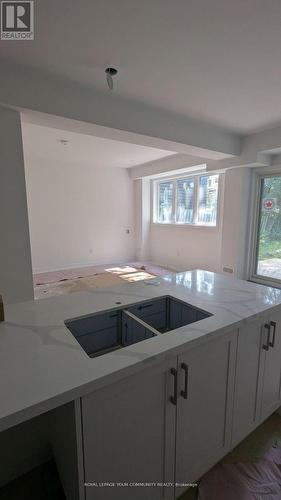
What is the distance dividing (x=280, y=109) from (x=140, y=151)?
2.61 m

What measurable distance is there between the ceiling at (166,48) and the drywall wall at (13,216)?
0.59 m

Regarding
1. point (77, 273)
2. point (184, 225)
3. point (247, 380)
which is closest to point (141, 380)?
point (247, 380)

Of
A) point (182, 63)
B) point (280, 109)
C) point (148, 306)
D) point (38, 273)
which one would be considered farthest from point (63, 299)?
point (38, 273)

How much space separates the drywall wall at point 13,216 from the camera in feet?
7.54

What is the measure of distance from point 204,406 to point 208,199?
4900 mm

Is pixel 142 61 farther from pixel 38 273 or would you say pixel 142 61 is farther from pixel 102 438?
pixel 38 273

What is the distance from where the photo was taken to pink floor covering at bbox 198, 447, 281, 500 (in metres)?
1.26

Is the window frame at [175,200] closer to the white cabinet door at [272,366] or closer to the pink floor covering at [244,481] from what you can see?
the white cabinet door at [272,366]

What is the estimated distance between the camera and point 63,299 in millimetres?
1570

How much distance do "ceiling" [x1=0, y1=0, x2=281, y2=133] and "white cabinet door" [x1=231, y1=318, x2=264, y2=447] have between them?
1.92 m

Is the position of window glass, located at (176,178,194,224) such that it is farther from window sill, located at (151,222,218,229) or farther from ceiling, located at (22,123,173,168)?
ceiling, located at (22,123,173,168)

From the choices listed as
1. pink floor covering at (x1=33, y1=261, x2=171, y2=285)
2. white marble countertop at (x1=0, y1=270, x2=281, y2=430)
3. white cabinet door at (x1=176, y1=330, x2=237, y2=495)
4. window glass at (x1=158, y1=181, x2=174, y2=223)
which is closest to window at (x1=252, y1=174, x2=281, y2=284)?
pink floor covering at (x1=33, y1=261, x2=171, y2=285)

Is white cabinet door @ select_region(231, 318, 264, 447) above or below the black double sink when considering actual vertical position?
below

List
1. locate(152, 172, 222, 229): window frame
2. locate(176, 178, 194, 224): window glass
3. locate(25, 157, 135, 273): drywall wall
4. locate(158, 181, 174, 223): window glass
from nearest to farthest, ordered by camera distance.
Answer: locate(152, 172, 222, 229): window frame → locate(25, 157, 135, 273): drywall wall → locate(176, 178, 194, 224): window glass → locate(158, 181, 174, 223): window glass
